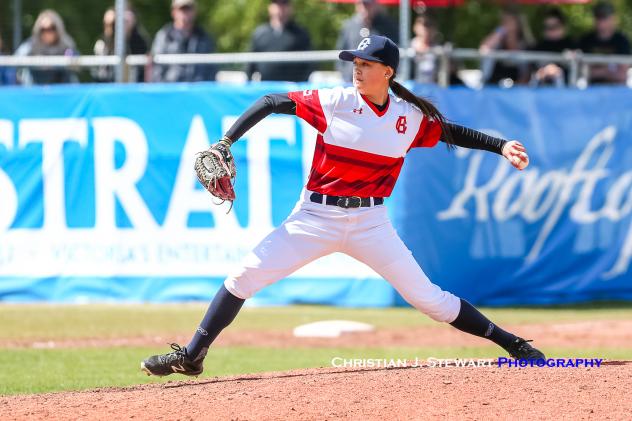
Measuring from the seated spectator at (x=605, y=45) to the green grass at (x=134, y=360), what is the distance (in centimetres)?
563

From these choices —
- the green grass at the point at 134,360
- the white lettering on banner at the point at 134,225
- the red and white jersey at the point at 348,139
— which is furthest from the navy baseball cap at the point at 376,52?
the white lettering on banner at the point at 134,225

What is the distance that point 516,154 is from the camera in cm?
684

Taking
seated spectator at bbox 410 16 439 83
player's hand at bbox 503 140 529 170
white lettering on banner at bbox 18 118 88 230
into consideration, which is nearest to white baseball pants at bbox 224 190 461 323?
player's hand at bbox 503 140 529 170

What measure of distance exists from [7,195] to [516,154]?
8.37 meters

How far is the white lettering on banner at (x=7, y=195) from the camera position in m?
13.5

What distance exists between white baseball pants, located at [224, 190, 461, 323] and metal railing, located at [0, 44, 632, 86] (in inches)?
233

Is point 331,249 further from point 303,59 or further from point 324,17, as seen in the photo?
point 324,17

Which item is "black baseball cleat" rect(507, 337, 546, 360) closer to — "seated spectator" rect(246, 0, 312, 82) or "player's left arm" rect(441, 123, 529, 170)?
"player's left arm" rect(441, 123, 529, 170)

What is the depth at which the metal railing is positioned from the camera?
502 inches

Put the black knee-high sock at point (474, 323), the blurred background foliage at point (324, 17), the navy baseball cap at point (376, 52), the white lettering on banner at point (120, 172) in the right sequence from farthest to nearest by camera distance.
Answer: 1. the blurred background foliage at point (324, 17)
2. the white lettering on banner at point (120, 172)
3. the black knee-high sock at point (474, 323)
4. the navy baseball cap at point (376, 52)

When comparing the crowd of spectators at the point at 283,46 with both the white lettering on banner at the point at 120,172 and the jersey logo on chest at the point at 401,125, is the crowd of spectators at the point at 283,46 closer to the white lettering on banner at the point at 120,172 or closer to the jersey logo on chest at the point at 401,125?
the white lettering on banner at the point at 120,172

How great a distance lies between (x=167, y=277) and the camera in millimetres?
13312

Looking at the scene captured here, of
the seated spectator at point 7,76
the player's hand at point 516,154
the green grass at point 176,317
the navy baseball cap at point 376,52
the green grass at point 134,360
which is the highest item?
the navy baseball cap at point 376,52

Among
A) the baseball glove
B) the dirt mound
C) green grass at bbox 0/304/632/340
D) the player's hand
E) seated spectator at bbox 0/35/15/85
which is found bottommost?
green grass at bbox 0/304/632/340
